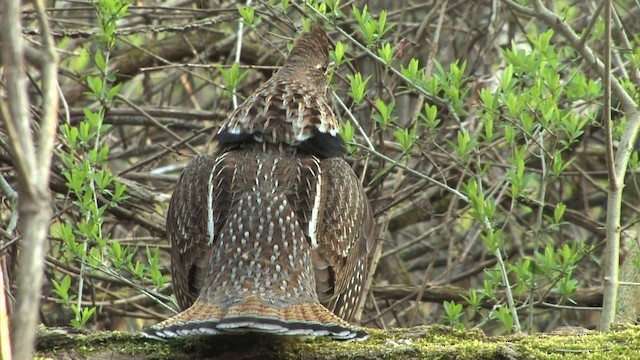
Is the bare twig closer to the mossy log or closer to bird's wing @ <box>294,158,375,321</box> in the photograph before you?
the mossy log

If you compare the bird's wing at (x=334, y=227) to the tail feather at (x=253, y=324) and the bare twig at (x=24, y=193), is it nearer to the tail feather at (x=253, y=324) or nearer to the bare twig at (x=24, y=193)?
the tail feather at (x=253, y=324)

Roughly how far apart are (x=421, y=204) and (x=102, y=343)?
15.7 ft

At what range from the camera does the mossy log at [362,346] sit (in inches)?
167

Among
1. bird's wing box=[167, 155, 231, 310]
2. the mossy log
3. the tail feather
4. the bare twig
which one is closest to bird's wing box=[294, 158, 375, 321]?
bird's wing box=[167, 155, 231, 310]

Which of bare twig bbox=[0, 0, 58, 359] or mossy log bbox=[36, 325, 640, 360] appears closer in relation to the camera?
bare twig bbox=[0, 0, 58, 359]

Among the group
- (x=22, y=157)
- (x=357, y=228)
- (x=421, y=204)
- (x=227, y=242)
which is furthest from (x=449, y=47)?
(x=22, y=157)

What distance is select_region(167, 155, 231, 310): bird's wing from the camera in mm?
5402

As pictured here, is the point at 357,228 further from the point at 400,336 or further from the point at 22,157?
the point at 22,157

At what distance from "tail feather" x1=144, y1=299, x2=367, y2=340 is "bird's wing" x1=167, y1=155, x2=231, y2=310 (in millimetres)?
869

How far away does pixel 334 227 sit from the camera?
220 inches

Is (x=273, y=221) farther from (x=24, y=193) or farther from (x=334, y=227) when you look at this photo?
(x=24, y=193)

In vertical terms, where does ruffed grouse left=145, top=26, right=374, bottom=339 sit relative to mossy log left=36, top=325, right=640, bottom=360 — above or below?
above

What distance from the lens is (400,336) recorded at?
4.70 meters

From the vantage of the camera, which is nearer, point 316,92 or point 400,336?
point 400,336
